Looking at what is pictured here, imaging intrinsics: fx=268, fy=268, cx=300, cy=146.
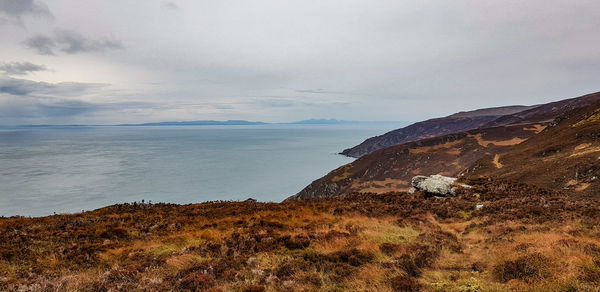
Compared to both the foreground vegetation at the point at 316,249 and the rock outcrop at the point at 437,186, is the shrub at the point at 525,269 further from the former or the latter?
the rock outcrop at the point at 437,186

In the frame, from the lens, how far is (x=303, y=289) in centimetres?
802

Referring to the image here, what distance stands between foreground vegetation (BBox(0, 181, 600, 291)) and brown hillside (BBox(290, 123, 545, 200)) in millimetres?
71519

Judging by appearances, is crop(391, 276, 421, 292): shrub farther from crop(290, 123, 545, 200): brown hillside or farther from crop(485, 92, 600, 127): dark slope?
crop(485, 92, 600, 127): dark slope

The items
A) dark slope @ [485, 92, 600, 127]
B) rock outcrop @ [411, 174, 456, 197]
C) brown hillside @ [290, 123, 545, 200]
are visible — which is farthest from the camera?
dark slope @ [485, 92, 600, 127]

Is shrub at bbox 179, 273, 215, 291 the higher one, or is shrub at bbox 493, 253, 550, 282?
shrub at bbox 493, 253, 550, 282

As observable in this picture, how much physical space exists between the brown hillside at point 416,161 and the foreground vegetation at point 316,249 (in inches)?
2816

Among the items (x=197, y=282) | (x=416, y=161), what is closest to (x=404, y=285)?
(x=197, y=282)

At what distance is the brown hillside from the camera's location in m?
91.6

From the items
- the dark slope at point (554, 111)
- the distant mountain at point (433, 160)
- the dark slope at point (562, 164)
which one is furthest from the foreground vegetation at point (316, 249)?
the dark slope at point (554, 111)

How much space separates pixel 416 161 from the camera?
10269 centimetres

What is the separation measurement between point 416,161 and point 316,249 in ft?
332

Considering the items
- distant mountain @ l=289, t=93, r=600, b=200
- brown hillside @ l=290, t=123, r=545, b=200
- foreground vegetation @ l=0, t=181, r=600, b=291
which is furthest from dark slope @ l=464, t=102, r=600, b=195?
brown hillside @ l=290, t=123, r=545, b=200

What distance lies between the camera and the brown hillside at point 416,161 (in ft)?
300

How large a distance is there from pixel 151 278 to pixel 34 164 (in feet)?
784
